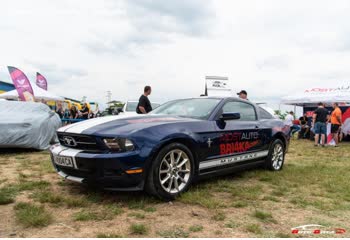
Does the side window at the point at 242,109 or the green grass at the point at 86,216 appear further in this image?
the side window at the point at 242,109

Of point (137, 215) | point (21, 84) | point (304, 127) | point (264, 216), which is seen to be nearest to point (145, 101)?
point (137, 215)

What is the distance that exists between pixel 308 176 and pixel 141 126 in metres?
3.30

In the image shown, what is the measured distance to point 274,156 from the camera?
546 cm

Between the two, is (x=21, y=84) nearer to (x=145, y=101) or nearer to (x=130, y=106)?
(x=130, y=106)

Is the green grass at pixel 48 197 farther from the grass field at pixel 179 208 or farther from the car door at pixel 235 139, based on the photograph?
the car door at pixel 235 139

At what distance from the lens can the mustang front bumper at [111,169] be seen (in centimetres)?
313

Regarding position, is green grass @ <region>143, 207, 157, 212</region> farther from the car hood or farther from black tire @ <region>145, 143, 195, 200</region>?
the car hood

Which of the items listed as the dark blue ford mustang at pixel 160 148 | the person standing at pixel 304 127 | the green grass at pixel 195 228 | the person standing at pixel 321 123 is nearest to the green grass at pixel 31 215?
the dark blue ford mustang at pixel 160 148

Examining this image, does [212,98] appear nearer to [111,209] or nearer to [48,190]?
[111,209]

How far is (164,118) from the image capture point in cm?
391

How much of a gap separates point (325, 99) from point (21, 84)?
567 inches

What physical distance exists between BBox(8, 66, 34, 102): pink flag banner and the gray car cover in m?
7.29

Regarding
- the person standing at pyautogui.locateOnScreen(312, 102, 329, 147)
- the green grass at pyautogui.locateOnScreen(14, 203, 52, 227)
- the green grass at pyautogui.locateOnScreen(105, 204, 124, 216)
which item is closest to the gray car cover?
the green grass at pyautogui.locateOnScreen(14, 203, 52, 227)

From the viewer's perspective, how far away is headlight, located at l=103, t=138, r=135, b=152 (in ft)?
10.5
